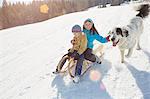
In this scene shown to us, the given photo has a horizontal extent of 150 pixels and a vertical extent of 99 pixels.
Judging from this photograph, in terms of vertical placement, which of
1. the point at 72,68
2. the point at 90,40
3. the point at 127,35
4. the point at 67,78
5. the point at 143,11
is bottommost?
the point at 67,78

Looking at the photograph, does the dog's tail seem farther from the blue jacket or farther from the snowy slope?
the blue jacket

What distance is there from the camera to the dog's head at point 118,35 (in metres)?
6.02

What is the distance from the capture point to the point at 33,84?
5840 mm

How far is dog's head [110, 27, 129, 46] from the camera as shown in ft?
19.7

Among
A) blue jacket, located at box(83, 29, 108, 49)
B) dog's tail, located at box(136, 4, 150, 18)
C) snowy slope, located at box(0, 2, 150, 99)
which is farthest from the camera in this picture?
dog's tail, located at box(136, 4, 150, 18)

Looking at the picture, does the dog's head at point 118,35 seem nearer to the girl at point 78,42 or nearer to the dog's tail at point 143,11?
the girl at point 78,42

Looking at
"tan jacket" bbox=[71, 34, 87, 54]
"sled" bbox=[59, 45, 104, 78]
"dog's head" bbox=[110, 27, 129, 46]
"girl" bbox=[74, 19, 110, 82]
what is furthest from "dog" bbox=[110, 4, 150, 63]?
"sled" bbox=[59, 45, 104, 78]

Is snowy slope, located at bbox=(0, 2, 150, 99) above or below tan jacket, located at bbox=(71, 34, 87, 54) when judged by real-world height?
below

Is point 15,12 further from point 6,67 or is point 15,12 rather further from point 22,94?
point 22,94

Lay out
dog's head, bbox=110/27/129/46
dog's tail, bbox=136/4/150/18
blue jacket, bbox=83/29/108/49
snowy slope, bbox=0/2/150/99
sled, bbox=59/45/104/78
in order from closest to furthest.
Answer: snowy slope, bbox=0/2/150/99 → sled, bbox=59/45/104/78 → dog's head, bbox=110/27/129/46 → blue jacket, bbox=83/29/108/49 → dog's tail, bbox=136/4/150/18

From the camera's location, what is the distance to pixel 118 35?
6.07 m

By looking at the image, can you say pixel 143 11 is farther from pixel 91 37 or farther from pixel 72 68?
pixel 72 68

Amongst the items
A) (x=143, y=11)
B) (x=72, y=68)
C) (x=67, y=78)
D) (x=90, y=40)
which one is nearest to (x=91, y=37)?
(x=90, y=40)

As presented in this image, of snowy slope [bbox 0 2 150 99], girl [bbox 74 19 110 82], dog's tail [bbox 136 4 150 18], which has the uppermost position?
dog's tail [bbox 136 4 150 18]
